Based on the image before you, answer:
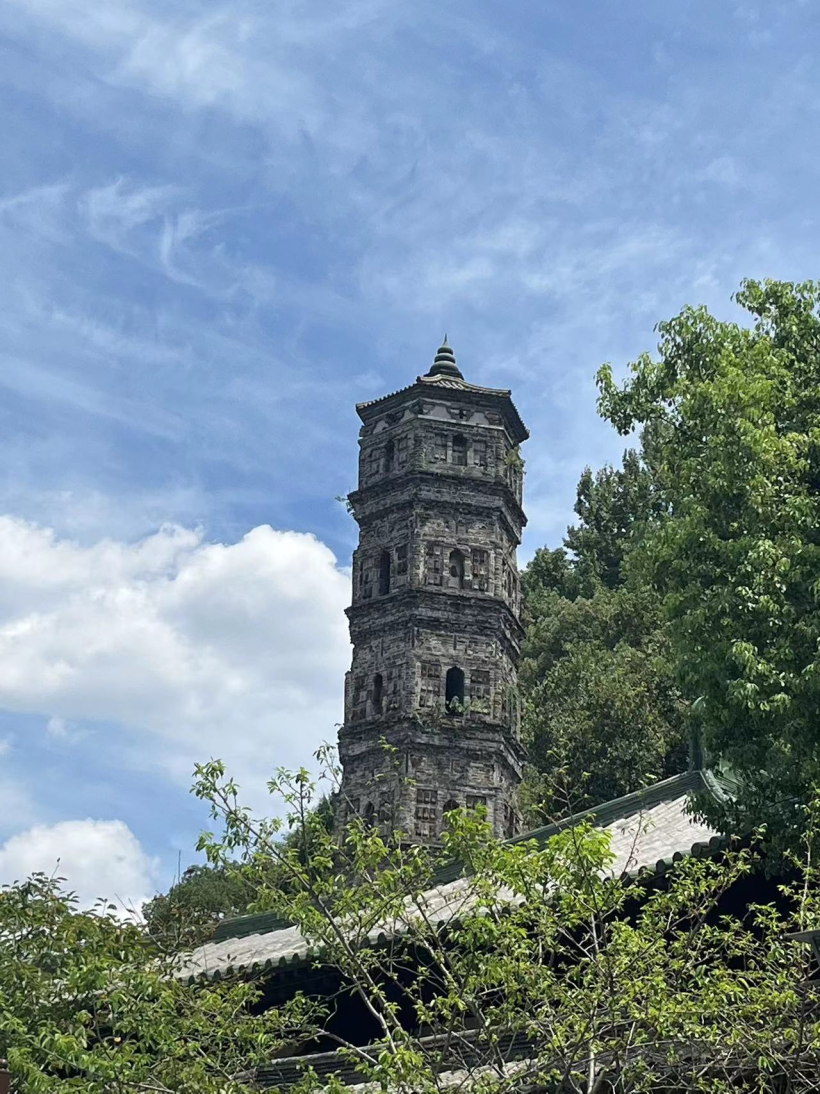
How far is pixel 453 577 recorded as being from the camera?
3478cm

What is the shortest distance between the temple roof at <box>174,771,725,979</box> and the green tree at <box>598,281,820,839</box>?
2.76 feet

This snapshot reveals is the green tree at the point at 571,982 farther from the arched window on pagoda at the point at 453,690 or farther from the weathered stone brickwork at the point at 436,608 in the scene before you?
the arched window on pagoda at the point at 453,690

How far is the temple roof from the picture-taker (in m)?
14.6

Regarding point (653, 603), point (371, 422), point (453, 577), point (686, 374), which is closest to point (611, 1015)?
point (686, 374)

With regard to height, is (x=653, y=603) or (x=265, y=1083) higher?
(x=653, y=603)

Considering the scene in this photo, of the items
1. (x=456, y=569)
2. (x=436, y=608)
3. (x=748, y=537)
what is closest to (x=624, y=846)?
(x=748, y=537)

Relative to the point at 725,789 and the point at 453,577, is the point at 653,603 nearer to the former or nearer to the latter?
the point at 453,577

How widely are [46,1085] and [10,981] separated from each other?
317 cm

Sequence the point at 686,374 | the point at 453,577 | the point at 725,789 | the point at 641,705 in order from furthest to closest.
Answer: the point at 641,705, the point at 453,577, the point at 686,374, the point at 725,789

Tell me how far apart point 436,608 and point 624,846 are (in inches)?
729

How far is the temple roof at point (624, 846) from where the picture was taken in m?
14.6

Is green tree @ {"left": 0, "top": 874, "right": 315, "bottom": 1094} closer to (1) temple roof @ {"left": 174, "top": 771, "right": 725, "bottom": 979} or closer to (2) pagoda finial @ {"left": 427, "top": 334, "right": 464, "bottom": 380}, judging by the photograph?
(1) temple roof @ {"left": 174, "top": 771, "right": 725, "bottom": 979}

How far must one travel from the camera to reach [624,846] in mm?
15914

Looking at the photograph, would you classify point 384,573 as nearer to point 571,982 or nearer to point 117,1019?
point 117,1019
